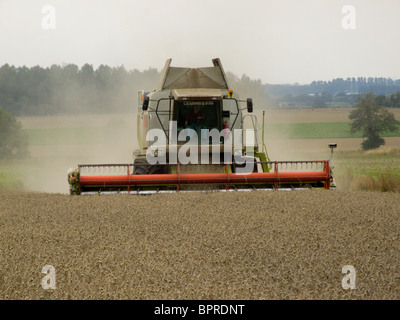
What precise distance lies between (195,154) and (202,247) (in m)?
5.18

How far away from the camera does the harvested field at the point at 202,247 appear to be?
4.98m

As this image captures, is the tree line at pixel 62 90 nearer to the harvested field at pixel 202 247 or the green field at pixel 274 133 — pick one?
the green field at pixel 274 133

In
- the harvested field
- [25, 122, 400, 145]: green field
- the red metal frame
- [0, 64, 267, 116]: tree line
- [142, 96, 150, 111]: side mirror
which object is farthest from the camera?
[0, 64, 267, 116]: tree line

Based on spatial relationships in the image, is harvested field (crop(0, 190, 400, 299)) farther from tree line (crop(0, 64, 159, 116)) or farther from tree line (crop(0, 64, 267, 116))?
tree line (crop(0, 64, 159, 116))

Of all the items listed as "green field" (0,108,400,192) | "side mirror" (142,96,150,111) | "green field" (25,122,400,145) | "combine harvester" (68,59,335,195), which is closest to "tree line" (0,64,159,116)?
"green field" (0,108,400,192)

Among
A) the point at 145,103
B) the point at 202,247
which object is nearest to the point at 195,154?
the point at 145,103

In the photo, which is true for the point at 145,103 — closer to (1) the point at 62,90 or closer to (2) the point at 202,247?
(2) the point at 202,247

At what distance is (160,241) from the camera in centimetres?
683

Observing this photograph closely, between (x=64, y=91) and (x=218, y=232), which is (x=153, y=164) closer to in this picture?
(x=218, y=232)


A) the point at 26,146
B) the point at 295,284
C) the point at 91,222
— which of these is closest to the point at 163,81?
the point at 91,222

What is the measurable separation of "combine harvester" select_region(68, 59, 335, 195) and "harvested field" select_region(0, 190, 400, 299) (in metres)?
0.82

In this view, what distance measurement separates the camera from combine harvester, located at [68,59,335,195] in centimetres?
1118

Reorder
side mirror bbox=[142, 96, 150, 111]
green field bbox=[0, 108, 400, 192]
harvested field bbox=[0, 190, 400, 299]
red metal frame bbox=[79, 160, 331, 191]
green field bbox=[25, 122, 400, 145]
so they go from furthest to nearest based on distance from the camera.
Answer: green field bbox=[25, 122, 400, 145], green field bbox=[0, 108, 400, 192], side mirror bbox=[142, 96, 150, 111], red metal frame bbox=[79, 160, 331, 191], harvested field bbox=[0, 190, 400, 299]

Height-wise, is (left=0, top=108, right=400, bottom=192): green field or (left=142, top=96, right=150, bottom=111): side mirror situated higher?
(left=142, top=96, right=150, bottom=111): side mirror
